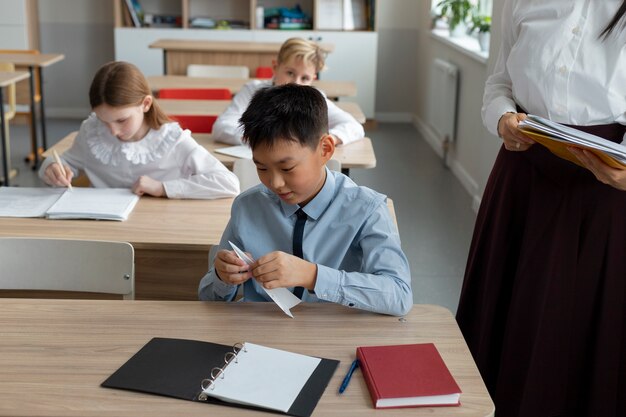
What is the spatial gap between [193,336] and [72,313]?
271 millimetres

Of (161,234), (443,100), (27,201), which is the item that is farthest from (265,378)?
(443,100)

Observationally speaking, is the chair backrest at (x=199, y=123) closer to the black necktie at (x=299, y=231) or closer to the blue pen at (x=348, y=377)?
the black necktie at (x=299, y=231)

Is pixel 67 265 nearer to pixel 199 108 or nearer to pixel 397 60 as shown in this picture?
pixel 199 108

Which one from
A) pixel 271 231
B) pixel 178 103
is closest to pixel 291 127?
pixel 271 231

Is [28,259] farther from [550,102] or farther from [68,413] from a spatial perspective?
[550,102]

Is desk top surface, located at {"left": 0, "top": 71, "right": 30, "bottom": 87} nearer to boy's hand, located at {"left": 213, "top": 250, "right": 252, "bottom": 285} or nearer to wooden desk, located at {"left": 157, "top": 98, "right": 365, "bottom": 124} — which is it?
wooden desk, located at {"left": 157, "top": 98, "right": 365, "bottom": 124}

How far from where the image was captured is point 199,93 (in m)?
4.49

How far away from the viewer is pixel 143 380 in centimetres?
129

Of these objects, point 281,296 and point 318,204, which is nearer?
point 281,296

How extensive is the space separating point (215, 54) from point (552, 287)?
182 inches

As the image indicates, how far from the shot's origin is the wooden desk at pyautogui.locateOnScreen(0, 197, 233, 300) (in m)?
2.18

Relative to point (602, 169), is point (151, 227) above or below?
below

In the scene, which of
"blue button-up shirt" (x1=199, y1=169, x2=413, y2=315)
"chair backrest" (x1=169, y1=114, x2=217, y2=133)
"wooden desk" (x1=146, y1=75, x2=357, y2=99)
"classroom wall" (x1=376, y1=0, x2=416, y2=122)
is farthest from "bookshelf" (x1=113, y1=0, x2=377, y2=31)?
"blue button-up shirt" (x1=199, y1=169, x2=413, y2=315)

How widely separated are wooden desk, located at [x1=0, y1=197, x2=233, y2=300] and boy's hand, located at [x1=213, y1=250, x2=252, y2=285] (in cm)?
60
